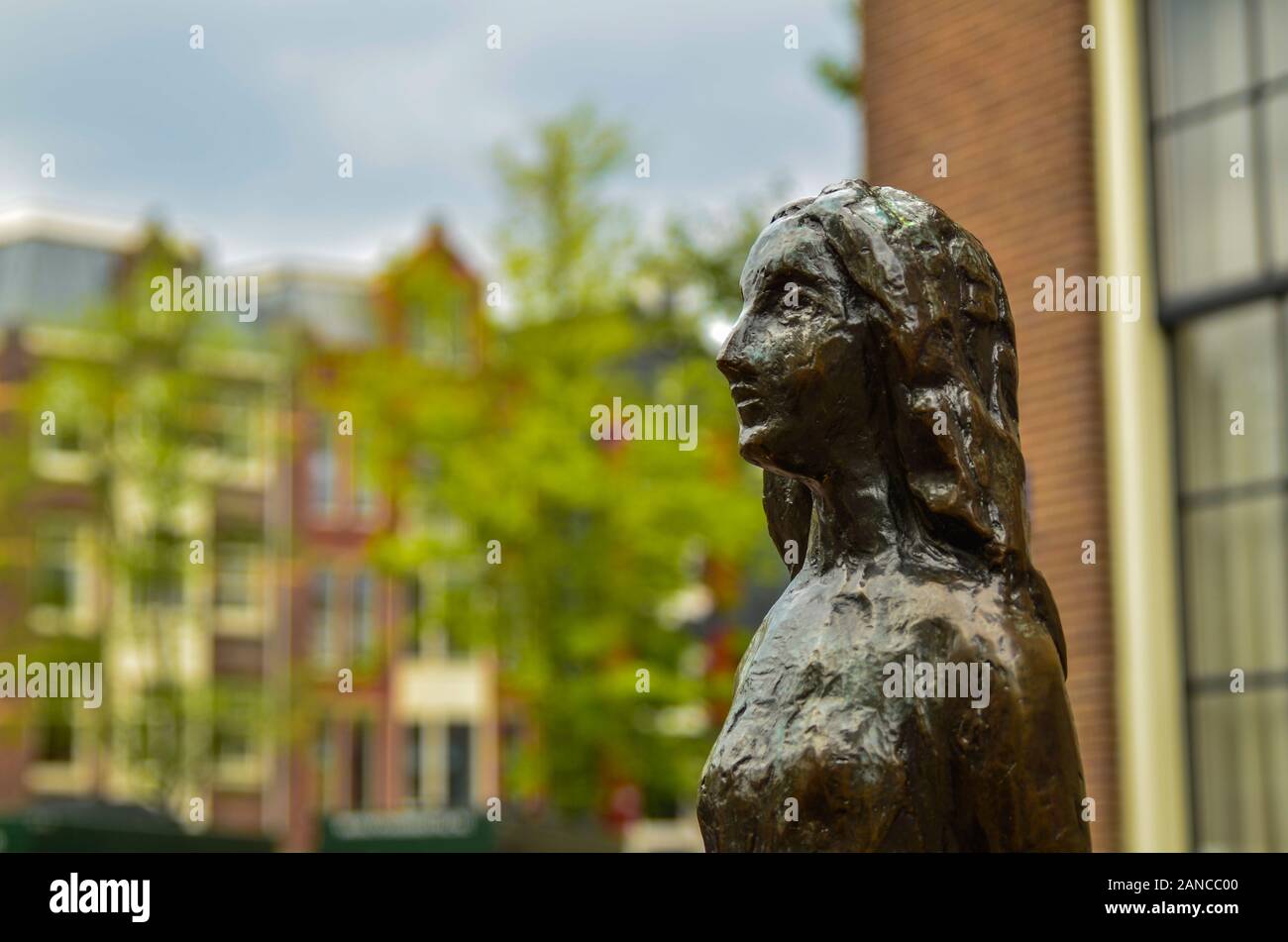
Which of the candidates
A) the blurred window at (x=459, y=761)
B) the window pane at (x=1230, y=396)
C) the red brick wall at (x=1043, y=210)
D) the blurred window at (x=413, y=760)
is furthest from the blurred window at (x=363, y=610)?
the window pane at (x=1230, y=396)

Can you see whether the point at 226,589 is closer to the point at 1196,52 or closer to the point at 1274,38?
the point at 1196,52

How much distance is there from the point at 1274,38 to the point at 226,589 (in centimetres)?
2967

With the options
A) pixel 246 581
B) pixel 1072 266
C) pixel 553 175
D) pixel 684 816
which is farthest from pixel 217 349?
pixel 1072 266

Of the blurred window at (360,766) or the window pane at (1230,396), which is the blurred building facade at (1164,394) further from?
the blurred window at (360,766)

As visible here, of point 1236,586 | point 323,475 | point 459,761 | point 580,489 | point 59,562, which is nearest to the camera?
point 1236,586

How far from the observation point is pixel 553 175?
21531 millimetres

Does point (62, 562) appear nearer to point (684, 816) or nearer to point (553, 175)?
point (684, 816)

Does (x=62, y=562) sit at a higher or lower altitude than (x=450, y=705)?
higher

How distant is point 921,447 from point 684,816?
33.7 m

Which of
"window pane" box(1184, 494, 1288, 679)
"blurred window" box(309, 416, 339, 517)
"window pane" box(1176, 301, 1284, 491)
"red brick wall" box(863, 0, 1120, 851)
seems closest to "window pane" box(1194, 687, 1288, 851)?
"window pane" box(1184, 494, 1288, 679)

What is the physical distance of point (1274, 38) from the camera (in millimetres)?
8781

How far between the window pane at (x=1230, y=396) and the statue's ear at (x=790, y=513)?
582 cm

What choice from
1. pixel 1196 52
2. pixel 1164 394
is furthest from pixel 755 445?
pixel 1196 52

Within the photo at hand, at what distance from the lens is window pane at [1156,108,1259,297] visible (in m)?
8.93
